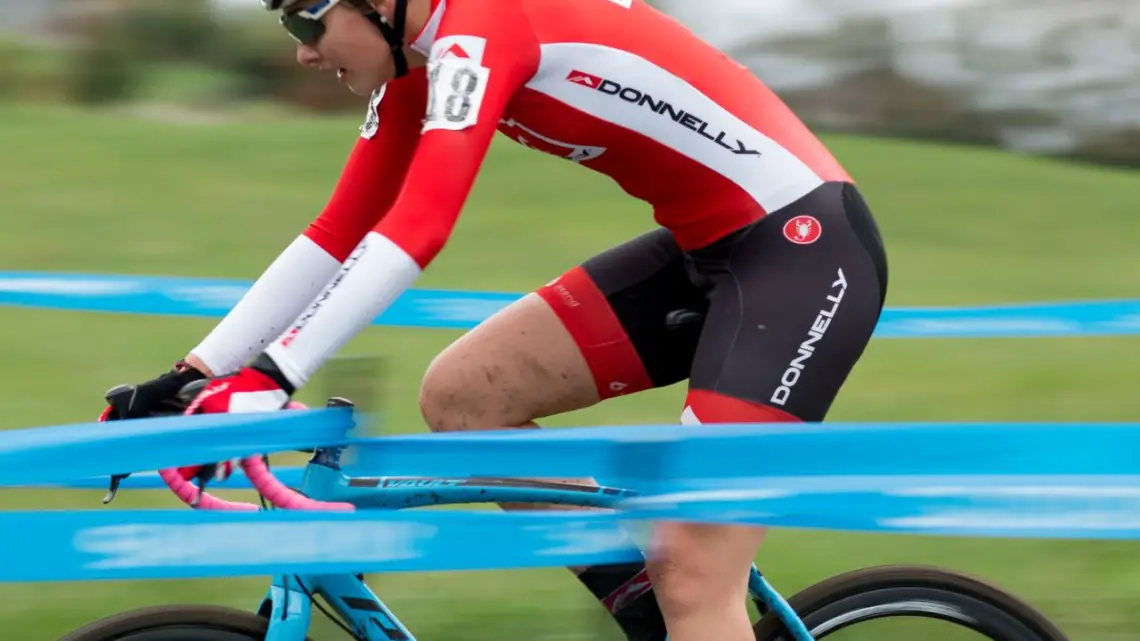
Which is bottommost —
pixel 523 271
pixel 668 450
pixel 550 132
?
A: pixel 668 450

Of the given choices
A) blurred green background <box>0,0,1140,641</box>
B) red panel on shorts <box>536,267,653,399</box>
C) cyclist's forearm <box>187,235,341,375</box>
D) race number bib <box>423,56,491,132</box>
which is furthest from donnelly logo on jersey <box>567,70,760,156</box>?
blurred green background <box>0,0,1140,641</box>

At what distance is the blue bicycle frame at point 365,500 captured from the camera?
2795 millimetres

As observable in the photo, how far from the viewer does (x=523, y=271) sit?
403 inches

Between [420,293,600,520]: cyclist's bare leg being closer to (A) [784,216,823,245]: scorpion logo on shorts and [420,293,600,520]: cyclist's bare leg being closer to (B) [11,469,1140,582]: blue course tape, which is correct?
(A) [784,216,823,245]: scorpion logo on shorts

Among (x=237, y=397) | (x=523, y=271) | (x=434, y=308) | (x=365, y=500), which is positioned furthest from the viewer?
(x=523, y=271)

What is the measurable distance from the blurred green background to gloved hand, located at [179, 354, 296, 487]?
0.63 metres

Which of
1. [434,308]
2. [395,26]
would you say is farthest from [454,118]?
[434,308]

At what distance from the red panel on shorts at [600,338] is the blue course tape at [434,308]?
0.57 meters

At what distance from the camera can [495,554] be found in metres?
2.28

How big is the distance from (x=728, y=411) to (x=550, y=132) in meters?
0.65

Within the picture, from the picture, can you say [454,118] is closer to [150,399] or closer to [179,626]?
[150,399]

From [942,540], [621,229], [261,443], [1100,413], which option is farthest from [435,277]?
[261,443]

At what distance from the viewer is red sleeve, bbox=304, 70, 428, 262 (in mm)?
3184

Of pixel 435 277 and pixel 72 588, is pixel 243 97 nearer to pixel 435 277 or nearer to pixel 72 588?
pixel 435 277
